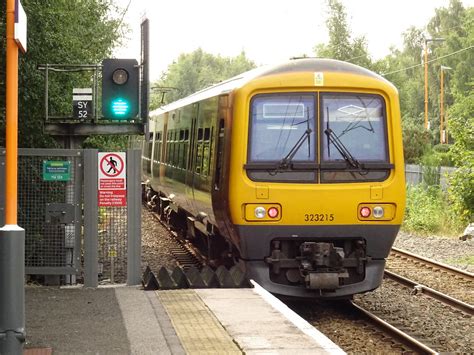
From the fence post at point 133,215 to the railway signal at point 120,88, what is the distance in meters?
0.66

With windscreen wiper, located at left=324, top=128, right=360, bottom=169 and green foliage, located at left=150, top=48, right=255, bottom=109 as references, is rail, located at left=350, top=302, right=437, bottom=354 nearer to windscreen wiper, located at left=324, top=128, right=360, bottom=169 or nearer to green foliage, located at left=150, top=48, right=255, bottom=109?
windscreen wiper, located at left=324, top=128, right=360, bottom=169

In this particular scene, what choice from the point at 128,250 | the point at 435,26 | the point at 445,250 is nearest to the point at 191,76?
the point at 435,26

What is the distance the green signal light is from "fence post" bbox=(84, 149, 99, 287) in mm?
664

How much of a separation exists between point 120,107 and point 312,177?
2.38 meters

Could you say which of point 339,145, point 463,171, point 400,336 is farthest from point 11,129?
point 463,171

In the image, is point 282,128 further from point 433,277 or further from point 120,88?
point 433,277

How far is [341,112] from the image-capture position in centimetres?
1129

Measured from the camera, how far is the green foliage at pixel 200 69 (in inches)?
4638

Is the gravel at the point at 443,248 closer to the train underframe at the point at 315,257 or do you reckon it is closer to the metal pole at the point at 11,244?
the train underframe at the point at 315,257

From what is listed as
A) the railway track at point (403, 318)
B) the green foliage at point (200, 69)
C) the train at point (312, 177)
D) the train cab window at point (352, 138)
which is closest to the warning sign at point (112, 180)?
the train at point (312, 177)

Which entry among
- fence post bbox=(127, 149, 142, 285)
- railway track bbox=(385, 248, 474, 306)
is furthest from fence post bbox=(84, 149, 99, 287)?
railway track bbox=(385, 248, 474, 306)

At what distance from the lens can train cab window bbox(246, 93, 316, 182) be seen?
11094mm

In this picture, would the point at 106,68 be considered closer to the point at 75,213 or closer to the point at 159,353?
the point at 75,213

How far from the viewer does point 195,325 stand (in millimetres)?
8500
